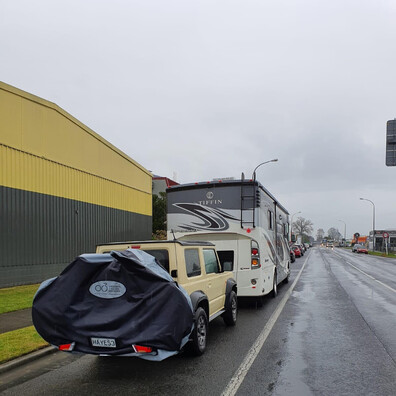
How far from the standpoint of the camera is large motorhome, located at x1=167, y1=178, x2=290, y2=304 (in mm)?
9648

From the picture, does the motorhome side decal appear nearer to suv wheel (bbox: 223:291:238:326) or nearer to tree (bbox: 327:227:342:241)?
suv wheel (bbox: 223:291:238:326)

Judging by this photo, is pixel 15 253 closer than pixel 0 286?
No

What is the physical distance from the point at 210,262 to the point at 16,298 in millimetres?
7674

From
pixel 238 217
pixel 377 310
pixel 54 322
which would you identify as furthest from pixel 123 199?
pixel 54 322

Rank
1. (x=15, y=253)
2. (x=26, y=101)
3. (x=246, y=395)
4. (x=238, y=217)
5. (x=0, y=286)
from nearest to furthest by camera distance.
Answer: (x=246, y=395), (x=238, y=217), (x=0, y=286), (x=15, y=253), (x=26, y=101)

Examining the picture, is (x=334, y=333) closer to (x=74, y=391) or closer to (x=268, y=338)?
(x=268, y=338)

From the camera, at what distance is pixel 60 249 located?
59.8ft

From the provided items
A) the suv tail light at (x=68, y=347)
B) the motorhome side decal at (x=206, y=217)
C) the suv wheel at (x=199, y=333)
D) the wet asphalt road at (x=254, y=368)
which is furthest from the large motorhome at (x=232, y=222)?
the suv tail light at (x=68, y=347)

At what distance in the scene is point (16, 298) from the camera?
1183cm

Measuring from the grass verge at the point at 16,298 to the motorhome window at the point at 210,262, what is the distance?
5.74 meters

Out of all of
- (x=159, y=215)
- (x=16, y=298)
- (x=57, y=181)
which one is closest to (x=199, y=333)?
(x=16, y=298)

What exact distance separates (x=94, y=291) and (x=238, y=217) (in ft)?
17.9

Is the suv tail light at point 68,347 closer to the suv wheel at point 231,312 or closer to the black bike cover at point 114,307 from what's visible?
the black bike cover at point 114,307

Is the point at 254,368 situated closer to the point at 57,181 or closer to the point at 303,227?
the point at 57,181
